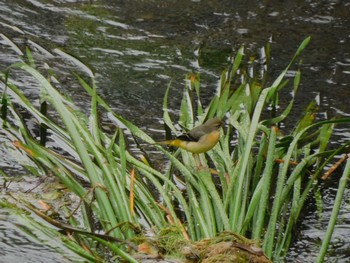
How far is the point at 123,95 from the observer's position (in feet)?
18.5

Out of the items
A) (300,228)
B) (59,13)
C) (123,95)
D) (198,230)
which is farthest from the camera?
(59,13)

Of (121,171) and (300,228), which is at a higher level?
A: (121,171)

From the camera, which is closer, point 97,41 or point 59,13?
point 97,41

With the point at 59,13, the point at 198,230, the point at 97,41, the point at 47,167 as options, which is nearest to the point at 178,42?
the point at 97,41

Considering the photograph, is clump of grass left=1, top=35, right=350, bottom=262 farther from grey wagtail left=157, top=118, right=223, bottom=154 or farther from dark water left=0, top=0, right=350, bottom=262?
dark water left=0, top=0, right=350, bottom=262

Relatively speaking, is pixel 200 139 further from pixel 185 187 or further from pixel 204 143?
pixel 185 187

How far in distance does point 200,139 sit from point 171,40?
9.36ft

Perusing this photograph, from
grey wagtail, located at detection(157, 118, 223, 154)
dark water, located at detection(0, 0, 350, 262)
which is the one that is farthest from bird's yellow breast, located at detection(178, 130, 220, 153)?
dark water, located at detection(0, 0, 350, 262)

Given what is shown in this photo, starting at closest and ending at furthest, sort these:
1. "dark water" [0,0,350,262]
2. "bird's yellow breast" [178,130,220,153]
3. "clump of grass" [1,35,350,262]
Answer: "clump of grass" [1,35,350,262], "bird's yellow breast" [178,130,220,153], "dark water" [0,0,350,262]

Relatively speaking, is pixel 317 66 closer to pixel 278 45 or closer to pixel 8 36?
pixel 278 45

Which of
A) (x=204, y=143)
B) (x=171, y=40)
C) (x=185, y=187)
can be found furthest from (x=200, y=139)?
(x=171, y=40)

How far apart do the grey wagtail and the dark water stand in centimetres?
105

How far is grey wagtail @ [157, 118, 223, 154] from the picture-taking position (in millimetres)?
3990

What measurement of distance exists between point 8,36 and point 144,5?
1434 mm
